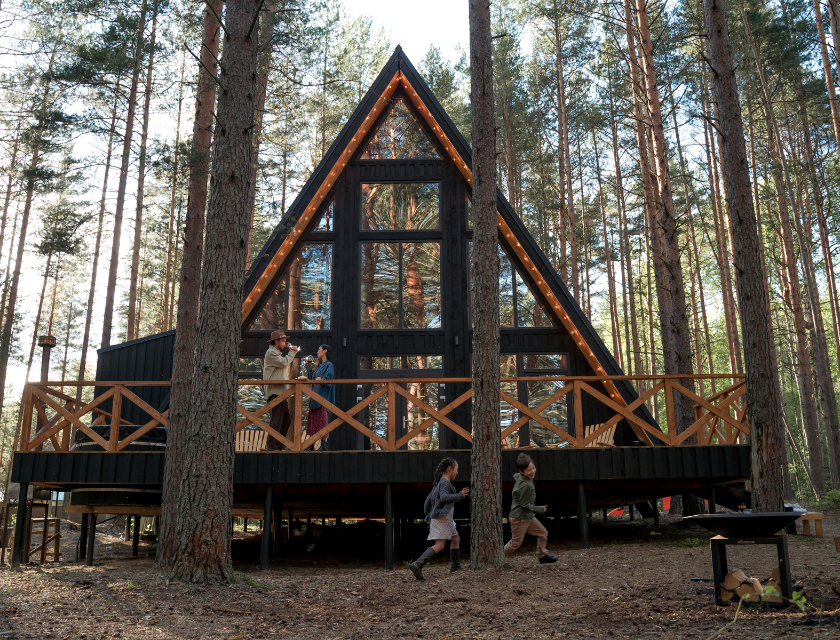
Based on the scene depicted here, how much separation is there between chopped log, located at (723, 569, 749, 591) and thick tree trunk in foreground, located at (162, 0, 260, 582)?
4.52 meters

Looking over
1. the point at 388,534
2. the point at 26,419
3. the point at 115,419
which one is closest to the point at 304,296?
the point at 115,419

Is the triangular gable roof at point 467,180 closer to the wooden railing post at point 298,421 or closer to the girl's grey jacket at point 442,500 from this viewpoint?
the wooden railing post at point 298,421

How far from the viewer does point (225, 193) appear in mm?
7418

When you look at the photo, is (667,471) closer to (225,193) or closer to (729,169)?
(729,169)

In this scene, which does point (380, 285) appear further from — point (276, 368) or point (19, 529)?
point (19, 529)

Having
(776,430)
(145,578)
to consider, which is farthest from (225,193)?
(776,430)

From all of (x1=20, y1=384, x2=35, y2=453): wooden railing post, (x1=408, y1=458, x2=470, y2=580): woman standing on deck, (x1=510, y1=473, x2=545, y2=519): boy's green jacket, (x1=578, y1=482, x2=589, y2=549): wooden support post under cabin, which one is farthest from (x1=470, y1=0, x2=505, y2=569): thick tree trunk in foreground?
(x1=20, y1=384, x2=35, y2=453): wooden railing post

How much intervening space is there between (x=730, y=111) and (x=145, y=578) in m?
8.87

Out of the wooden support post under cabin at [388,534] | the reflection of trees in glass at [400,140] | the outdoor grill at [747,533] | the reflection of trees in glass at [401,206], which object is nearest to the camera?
the outdoor grill at [747,533]

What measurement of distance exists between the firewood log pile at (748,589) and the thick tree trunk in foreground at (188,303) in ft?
20.6

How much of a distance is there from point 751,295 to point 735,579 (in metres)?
4.42

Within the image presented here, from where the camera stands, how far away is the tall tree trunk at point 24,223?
619 inches

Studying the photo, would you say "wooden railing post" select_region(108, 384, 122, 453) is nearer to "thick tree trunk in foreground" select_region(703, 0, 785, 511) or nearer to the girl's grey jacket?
the girl's grey jacket

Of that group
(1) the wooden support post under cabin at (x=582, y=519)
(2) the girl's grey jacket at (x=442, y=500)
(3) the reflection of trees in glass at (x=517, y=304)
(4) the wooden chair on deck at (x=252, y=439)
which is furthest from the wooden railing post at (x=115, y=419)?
(3) the reflection of trees in glass at (x=517, y=304)
